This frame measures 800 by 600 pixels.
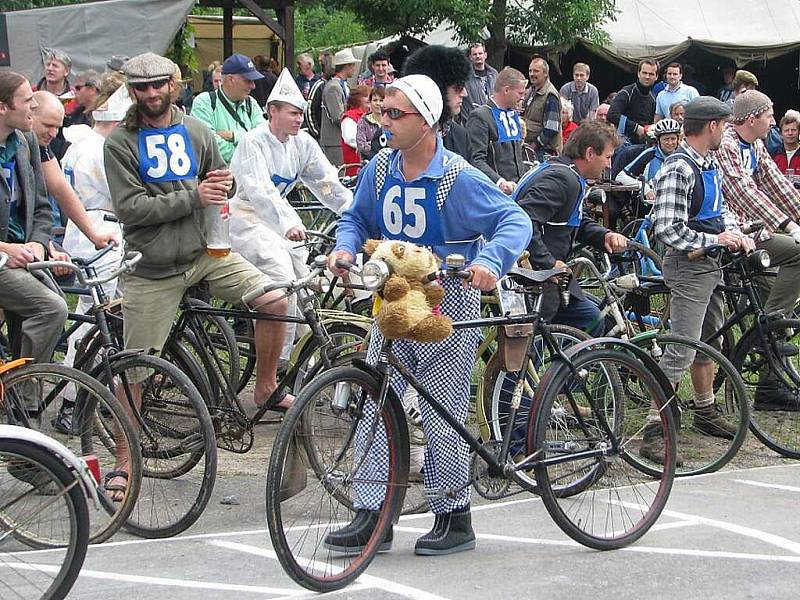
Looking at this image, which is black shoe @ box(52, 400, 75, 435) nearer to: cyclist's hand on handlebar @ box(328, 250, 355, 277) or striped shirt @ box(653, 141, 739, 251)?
cyclist's hand on handlebar @ box(328, 250, 355, 277)

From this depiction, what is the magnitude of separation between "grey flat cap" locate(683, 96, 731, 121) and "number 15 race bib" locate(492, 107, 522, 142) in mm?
3554

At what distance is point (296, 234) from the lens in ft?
25.3

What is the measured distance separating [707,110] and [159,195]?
316 centimetres

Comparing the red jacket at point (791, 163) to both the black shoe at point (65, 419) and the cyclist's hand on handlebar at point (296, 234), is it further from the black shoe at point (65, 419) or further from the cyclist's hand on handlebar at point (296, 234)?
the black shoe at point (65, 419)

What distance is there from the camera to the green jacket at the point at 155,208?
6203mm

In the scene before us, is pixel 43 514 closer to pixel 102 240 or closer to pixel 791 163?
pixel 102 240

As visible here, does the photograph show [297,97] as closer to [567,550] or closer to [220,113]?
[220,113]

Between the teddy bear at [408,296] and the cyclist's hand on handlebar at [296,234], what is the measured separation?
2.74 metres

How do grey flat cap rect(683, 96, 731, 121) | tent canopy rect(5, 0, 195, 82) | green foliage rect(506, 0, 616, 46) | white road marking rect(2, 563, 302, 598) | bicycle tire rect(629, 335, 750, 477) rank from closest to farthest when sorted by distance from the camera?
white road marking rect(2, 563, 302, 598) < bicycle tire rect(629, 335, 750, 477) < grey flat cap rect(683, 96, 731, 121) < tent canopy rect(5, 0, 195, 82) < green foliage rect(506, 0, 616, 46)

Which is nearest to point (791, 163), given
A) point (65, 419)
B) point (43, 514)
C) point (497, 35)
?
point (497, 35)

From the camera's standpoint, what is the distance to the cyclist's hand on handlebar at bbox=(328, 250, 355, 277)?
5.16m

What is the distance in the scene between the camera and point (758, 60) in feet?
77.0

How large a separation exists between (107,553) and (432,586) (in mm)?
1463

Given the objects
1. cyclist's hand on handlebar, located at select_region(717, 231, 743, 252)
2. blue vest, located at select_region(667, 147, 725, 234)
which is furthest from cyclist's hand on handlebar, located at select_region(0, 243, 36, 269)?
cyclist's hand on handlebar, located at select_region(717, 231, 743, 252)
